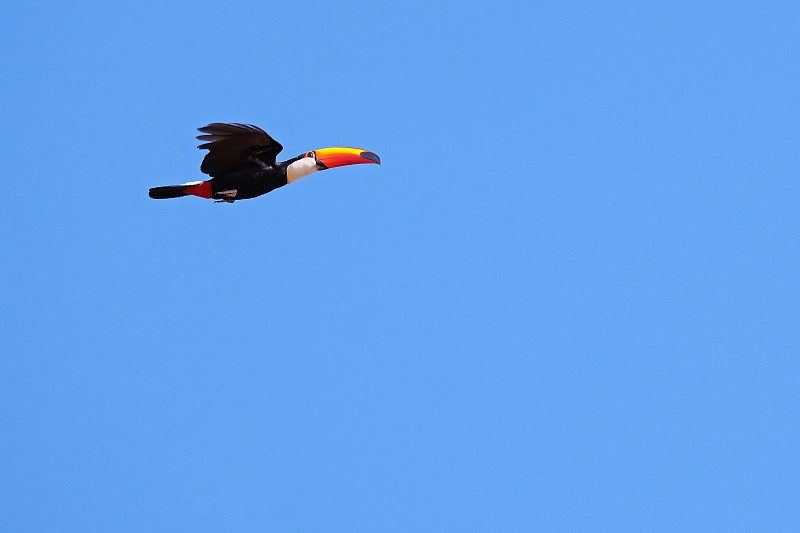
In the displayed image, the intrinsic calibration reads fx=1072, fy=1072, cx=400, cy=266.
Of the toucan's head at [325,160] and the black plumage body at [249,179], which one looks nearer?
the black plumage body at [249,179]

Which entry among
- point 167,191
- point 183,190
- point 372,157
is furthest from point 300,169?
point 167,191

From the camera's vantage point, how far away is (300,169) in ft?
30.7

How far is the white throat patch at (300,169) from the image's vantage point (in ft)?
30.6

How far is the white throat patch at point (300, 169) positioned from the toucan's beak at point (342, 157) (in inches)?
2.8

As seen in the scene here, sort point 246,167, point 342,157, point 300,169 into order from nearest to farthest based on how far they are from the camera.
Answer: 1. point 246,167
2. point 300,169
3. point 342,157

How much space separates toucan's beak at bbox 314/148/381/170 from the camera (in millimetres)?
9492

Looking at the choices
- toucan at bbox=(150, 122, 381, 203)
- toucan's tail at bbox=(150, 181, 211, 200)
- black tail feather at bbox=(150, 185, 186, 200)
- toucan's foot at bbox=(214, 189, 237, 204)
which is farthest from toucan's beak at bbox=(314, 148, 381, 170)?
black tail feather at bbox=(150, 185, 186, 200)

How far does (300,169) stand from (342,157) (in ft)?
1.47

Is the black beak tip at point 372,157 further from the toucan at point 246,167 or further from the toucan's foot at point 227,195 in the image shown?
the toucan's foot at point 227,195

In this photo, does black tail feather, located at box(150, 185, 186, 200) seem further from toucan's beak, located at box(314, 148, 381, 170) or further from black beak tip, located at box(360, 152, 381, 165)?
black beak tip, located at box(360, 152, 381, 165)

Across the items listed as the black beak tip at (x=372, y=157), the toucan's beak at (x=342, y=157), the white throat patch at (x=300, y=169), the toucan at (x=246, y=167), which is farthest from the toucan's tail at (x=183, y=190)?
the black beak tip at (x=372, y=157)

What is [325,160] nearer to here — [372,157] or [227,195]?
[372,157]

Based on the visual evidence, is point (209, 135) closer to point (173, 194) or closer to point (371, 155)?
point (173, 194)

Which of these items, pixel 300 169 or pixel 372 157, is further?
pixel 372 157
